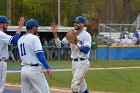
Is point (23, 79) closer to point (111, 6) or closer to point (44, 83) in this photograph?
point (44, 83)

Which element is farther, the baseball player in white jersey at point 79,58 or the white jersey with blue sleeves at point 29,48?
the baseball player in white jersey at point 79,58

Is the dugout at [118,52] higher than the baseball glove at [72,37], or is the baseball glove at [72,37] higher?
the baseball glove at [72,37]

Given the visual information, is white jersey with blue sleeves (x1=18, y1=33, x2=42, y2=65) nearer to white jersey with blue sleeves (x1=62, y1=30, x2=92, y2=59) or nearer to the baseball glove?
the baseball glove

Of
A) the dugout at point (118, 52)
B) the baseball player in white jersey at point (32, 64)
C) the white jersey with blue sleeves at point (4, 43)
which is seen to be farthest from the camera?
the dugout at point (118, 52)

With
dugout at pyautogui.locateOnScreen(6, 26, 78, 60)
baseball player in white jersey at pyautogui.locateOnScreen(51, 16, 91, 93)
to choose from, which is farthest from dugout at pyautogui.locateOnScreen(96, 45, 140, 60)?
baseball player in white jersey at pyautogui.locateOnScreen(51, 16, 91, 93)

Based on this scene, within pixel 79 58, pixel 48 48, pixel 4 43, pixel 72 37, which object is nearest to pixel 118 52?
pixel 48 48

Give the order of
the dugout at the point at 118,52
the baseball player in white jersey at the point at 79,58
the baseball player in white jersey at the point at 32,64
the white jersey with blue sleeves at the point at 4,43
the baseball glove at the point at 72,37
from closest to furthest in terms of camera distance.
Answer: the baseball player in white jersey at the point at 32,64 < the white jersey with blue sleeves at the point at 4,43 < the baseball glove at the point at 72,37 < the baseball player in white jersey at the point at 79,58 < the dugout at the point at 118,52

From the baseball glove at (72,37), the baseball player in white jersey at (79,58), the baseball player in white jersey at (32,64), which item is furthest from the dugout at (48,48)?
the baseball player in white jersey at (32,64)

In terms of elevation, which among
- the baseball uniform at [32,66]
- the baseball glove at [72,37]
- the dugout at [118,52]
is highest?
the baseball glove at [72,37]

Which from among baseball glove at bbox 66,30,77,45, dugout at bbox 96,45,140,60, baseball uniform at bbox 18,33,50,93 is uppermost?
baseball glove at bbox 66,30,77,45

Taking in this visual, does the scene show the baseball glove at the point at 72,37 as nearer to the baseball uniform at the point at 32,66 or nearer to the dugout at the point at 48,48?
the baseball uniform at the point at 32,66

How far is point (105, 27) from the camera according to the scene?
49.8 meters

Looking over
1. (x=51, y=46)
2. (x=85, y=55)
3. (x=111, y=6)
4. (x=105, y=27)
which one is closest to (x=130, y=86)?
(x=85, y=55)

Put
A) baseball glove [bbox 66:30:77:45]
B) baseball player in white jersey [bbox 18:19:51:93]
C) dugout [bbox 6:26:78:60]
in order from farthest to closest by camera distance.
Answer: dugout [bbox 6:26:78:60]
baseball glove [bbox 66:30:77:45]
baseball player in white jersey [bbox 18:19:51:93]
